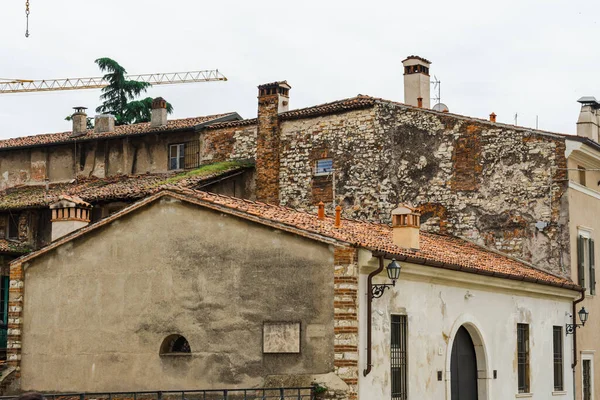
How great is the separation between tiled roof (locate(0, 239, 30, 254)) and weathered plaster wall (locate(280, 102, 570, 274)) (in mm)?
7394

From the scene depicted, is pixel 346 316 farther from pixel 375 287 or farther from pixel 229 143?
pixel 229 143

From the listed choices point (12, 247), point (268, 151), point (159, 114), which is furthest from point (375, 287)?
point (159, 114)

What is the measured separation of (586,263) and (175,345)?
39.7ft

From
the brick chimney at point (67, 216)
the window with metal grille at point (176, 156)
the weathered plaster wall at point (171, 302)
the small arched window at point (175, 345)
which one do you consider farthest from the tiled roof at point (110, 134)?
the small arched window at point (175, 345)

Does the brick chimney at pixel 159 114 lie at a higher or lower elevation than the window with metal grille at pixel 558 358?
higher

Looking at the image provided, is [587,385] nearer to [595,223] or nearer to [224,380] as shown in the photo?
[595,223]

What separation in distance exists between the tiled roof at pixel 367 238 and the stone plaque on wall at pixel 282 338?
5.13 ft

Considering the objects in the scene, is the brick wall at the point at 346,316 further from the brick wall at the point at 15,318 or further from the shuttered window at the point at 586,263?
the shuttered window at the point at 586,263

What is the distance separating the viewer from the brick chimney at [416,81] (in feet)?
94.6

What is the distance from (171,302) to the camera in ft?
59.3

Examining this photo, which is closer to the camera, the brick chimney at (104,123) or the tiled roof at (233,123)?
the tiled roof at (233,123)

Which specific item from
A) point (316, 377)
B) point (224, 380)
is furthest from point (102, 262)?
point (316, 377)

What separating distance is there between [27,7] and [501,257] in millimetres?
30855

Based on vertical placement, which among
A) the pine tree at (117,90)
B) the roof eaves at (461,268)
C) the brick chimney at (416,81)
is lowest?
the roof eaves at (461,268)
